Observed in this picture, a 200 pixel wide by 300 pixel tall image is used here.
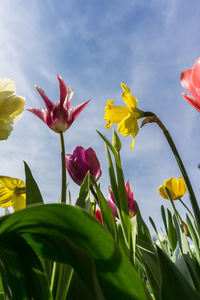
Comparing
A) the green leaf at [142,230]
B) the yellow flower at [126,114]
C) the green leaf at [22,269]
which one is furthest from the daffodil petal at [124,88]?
the green leaf at [22,269]

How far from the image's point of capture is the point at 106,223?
0.75 meters

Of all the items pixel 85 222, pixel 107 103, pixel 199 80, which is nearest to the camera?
pixel 85 222

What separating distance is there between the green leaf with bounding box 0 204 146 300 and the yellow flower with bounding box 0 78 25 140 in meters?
0.25

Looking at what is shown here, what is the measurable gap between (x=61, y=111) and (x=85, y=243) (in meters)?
0.57

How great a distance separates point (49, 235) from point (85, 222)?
0.09 meters

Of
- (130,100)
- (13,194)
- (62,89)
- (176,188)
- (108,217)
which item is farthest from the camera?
(176,188)

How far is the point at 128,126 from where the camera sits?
42.0 inches

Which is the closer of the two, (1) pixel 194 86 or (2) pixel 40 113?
(1) pixel 194 86

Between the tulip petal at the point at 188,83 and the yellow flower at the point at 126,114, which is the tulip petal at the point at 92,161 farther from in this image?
the tulip petal at the point at 188,83

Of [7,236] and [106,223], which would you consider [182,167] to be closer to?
[106,223]

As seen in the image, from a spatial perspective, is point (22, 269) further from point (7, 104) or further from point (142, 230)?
point (142, 230)

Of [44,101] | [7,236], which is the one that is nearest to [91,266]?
[7,236]

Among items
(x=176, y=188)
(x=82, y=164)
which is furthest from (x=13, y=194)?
(x=176, y=188)

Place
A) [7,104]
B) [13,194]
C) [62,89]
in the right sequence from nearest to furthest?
[7,104] < [62,89] < [13,194]
